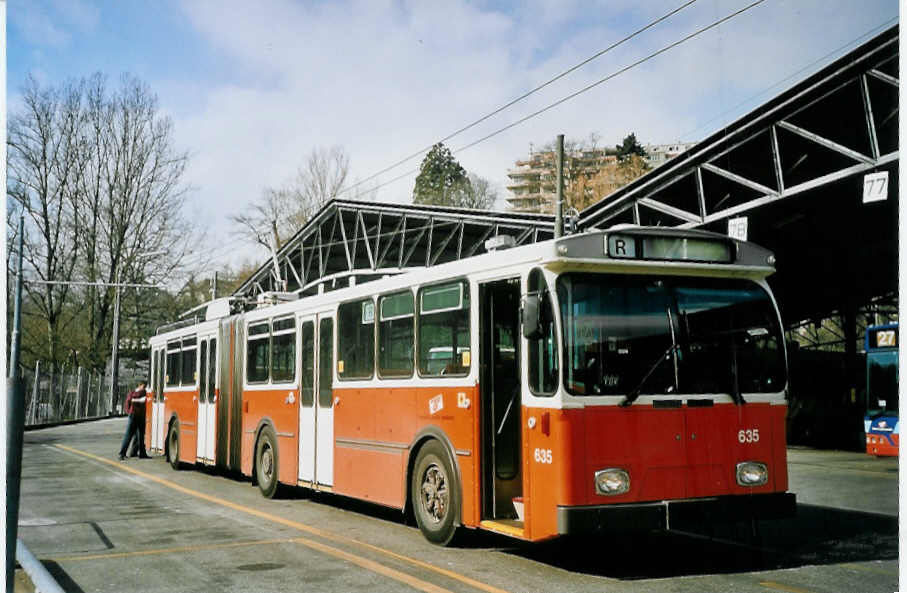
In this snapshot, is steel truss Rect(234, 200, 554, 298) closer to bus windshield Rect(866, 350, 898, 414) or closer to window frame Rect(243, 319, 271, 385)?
bus windshield Rect(866, 350, 898, 414)

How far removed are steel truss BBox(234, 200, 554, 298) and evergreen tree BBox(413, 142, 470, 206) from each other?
29687mm

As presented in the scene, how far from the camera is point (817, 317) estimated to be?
130ft

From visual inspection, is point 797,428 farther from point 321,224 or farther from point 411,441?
point 411,441

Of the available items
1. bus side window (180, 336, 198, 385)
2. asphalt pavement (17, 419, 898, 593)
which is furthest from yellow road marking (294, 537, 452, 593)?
bus side window (180, 336, 198, 385)

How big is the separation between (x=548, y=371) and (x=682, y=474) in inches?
53.4

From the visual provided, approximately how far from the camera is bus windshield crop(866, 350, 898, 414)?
21.8 metres

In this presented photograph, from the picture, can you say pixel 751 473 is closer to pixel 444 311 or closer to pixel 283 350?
pixel 444 311

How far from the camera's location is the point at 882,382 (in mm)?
22016

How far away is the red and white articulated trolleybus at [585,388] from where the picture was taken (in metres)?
7.94

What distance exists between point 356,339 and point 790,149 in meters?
13.3

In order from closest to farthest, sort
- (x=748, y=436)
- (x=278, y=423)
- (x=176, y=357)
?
1. (x=748, y=436)
2. (x=278, y=423)
3. (x=176, y=357)

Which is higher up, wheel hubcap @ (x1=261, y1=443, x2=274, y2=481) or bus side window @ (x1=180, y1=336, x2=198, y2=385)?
bus side window @ (x1=180, y1=336, x2=198, y2=385)

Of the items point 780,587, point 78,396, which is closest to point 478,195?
point 78,396

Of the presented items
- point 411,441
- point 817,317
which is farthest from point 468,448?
point 817,317
